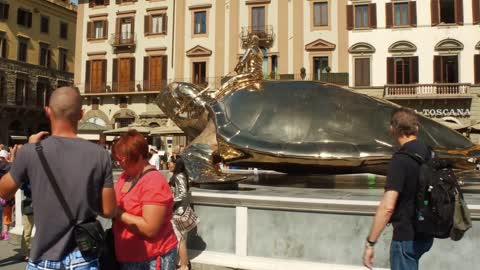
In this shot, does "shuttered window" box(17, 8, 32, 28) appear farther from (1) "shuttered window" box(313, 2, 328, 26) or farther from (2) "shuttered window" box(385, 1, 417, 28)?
(2) "shuttered window" box(385, 1, 417, 28)

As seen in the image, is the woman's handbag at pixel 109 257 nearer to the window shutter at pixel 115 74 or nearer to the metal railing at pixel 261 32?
the metal railing at pixel 261 32

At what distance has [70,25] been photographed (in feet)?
150

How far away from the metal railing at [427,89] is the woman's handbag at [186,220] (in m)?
25.2

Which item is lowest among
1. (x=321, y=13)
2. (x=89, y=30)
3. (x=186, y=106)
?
(x=186, y=106)

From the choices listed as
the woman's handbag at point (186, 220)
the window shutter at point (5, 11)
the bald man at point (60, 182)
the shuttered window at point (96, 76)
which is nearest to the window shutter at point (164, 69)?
the shuttered window at point (96, 76)

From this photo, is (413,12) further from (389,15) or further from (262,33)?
(262,33)

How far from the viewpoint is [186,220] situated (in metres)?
4.83

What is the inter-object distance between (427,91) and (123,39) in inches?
829

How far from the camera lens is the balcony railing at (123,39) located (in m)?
34.5

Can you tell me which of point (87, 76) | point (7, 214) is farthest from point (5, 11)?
point (7, 214)

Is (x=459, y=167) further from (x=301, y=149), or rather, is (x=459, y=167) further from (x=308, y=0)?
(x=308, y=0)

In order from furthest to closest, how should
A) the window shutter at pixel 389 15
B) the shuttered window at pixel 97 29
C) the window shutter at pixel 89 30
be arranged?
the window shutter at pixel 89 30, the shuttered window at pixel 97 29, the window shutter at pixel 389 15

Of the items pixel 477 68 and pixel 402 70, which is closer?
pixel 477 68

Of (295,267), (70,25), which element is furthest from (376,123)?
(70,25)
